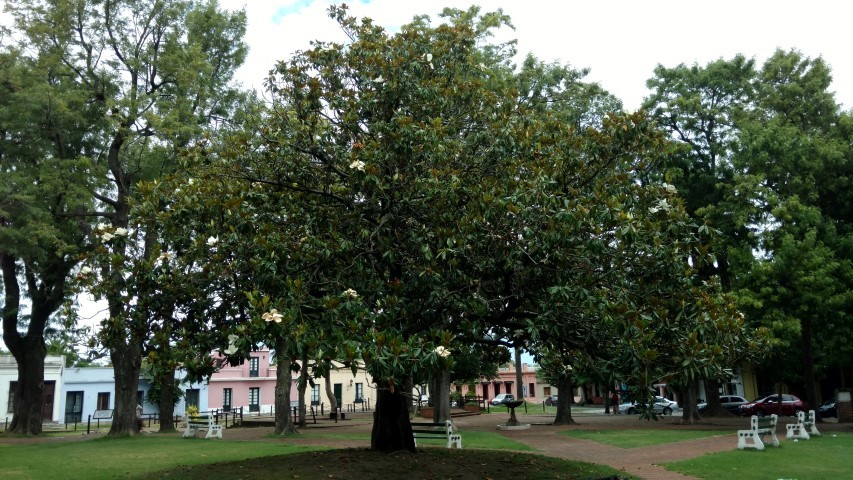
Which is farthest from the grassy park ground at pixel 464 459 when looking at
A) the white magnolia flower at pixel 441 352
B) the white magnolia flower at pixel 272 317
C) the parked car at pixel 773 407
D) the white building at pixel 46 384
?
the white building at pixel 46 384

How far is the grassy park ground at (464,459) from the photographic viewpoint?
10.3 metres

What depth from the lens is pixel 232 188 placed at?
9391mm

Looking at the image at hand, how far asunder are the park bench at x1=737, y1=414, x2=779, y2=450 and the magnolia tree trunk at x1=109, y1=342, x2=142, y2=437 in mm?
18675

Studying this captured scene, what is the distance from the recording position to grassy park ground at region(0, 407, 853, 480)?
1031 centimetres

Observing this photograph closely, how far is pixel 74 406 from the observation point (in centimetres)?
4634

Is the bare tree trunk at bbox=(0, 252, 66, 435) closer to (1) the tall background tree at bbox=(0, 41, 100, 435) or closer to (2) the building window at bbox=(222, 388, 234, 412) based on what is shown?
(1) the tall background tree at bbox=(0, 41, 100, 435)

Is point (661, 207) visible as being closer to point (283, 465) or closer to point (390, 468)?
point (390, 468)

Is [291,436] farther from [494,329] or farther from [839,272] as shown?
[839,272]

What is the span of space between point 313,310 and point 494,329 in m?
3.48

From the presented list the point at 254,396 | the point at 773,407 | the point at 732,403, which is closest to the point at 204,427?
the point at 773,407

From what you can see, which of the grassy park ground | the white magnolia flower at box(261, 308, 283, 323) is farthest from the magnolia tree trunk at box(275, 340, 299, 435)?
the white magnolia flower at box(261, 308, 283, 323)

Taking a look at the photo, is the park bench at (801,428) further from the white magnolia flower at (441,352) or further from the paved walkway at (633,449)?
the white magnolia flower at (441,352)

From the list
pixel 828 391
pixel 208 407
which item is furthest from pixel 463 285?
pixel 208 407

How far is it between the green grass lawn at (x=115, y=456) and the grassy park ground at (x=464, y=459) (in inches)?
0.9
